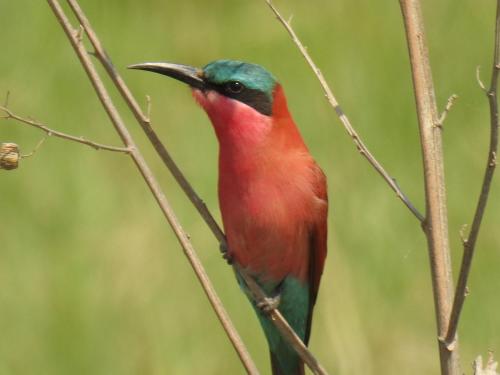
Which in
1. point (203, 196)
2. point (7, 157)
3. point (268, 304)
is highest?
point (7, 157)

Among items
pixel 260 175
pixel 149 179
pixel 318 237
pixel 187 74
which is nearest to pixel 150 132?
pixel 149 179

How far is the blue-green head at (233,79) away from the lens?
3.08 meters

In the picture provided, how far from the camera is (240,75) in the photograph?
314cm

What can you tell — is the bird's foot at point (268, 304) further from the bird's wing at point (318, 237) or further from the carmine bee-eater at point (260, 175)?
the bird's wing at point (318, 237)

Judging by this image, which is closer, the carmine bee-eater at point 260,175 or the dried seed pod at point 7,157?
the dried seed pod at point 7,157

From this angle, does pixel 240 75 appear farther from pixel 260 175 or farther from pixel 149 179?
pixel 149 179

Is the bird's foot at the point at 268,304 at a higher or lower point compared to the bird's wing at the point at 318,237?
lower

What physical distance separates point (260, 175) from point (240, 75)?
274 millimetres

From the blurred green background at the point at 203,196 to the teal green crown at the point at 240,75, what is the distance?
1.66 metres

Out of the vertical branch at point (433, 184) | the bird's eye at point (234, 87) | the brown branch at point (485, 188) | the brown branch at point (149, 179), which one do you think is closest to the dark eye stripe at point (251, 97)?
the bird's eye at point (234, 87)

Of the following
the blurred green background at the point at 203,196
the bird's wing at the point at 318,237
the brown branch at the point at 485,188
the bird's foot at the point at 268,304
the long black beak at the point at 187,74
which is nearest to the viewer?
the brown branch at the point at 485,188

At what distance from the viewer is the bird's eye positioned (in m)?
3.14

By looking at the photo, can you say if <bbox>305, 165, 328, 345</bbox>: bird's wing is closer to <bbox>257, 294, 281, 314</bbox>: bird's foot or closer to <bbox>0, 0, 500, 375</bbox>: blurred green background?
<bbox>257, 294, 281, 314</bbox>: bird's foot

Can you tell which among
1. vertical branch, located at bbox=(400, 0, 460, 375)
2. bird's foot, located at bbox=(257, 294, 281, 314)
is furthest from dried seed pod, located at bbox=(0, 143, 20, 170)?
bird's foot, located at bbox=(257, 294, 281, 314)
